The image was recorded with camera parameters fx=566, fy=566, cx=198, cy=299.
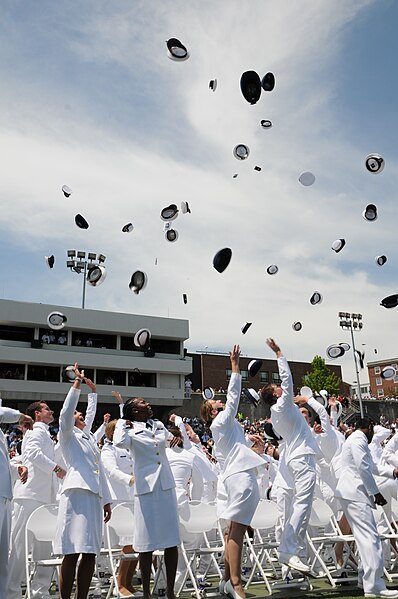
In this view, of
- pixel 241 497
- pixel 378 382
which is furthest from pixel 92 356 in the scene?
pixel 378 382

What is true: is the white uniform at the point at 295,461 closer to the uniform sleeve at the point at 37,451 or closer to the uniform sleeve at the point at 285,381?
the uniform sleeve at the point at 285,381

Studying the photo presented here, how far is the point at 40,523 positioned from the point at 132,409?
1645mm

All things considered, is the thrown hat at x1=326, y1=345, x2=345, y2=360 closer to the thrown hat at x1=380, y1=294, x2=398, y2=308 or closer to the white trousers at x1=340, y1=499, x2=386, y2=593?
the thrown hat at x1=380, y1=294, x2=398, y2=308

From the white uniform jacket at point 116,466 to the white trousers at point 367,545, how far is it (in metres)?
2.98

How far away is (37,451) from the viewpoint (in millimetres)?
6598

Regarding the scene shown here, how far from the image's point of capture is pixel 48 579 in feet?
20.8

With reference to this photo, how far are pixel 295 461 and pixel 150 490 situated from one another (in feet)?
6.26

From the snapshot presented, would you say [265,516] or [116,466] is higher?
[116,466]

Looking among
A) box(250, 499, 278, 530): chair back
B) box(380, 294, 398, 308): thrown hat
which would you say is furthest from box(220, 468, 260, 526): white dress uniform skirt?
box(380, 294, 398, 308): thrown hat

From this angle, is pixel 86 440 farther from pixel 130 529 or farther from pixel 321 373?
pixel 321 373

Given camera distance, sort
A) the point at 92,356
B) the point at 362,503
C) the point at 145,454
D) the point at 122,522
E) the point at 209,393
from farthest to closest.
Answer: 1. the point at 92,356
2. the point at 209,393
3. the point at 122,522
4. the point at 362,503
5. the point at 145,454

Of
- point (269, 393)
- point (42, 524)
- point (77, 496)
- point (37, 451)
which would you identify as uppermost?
point (269, 393)

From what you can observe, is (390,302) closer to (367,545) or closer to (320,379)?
(367,545)

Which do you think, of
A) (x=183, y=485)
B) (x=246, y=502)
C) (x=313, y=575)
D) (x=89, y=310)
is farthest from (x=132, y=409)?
(x=89, y=310)
